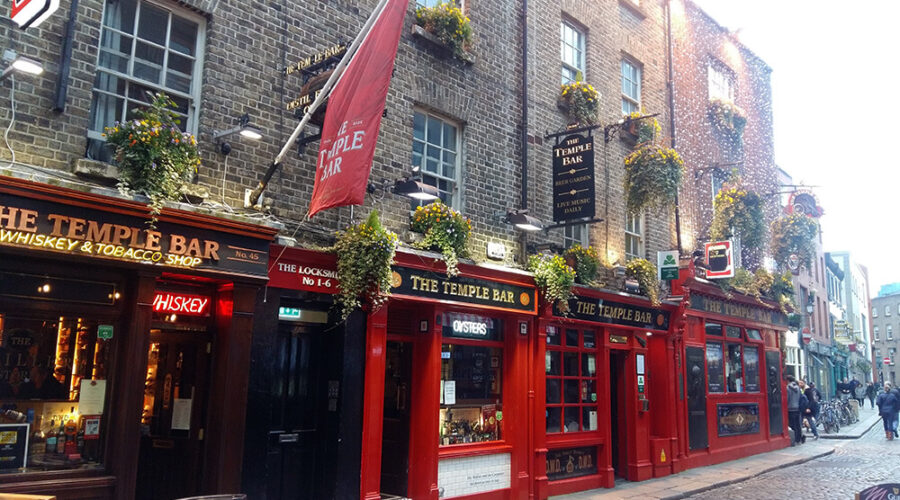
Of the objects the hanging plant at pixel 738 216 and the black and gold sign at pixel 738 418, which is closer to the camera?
the black and gold sign at pixel 738 418

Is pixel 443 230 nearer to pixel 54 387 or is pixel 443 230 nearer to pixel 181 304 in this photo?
pixel 181 304

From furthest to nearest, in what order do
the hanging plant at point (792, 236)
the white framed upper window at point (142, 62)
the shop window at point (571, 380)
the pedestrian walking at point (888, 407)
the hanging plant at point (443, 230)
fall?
the pedestrian walking at point (888, 407) → the hanging plant at point (792, 236) → the shop window at point (571, 380) → the hanging plant at point (443, 230) → the white framed upper window at point (142, 62)

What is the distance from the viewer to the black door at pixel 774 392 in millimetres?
19281

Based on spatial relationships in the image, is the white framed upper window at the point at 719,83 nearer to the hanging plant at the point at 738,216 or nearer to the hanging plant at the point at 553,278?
→ the hanging plant at the point at 738,216

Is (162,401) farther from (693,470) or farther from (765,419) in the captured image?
(765,419)

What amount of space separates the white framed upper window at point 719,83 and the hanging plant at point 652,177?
6826 millimetres

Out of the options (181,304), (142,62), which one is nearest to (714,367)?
(181,304)

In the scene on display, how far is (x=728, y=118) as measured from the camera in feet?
64.4

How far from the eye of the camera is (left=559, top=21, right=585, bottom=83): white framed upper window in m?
14.1

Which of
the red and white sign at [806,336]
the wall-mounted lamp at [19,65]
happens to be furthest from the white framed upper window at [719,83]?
the wall-mounted lamp at [19,65]

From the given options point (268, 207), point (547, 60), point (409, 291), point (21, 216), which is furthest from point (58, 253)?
point (547, 60)

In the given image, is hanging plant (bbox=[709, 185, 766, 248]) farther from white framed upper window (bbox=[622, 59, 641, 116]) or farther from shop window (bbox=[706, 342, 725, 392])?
white framed upper window (bbox=[622, 59, 641, 116])

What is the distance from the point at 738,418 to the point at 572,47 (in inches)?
412

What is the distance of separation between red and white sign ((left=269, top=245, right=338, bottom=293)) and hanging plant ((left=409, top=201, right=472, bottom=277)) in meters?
1.58
